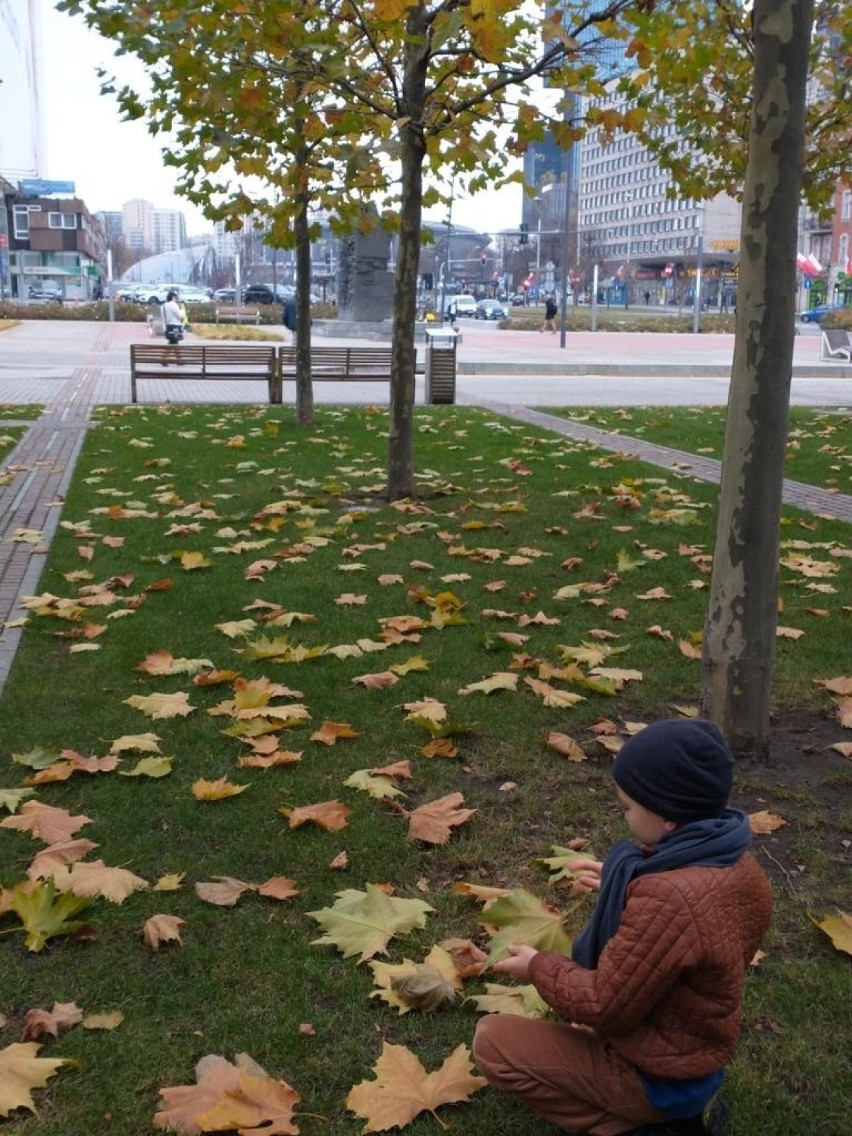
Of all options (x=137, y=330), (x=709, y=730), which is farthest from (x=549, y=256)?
(x=709, y=730)

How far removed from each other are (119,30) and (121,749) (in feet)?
20.1

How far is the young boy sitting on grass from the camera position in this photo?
90.4 inches

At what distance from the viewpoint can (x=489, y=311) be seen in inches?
3022

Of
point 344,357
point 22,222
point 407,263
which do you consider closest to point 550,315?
point 344,357

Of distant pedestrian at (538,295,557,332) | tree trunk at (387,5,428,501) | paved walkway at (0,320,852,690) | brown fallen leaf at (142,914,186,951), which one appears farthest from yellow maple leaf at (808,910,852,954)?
distant pedestrian at (538,295,557,332)

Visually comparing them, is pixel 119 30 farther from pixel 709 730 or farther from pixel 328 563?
pixel 709 730

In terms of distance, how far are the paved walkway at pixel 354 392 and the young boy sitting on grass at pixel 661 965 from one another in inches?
146

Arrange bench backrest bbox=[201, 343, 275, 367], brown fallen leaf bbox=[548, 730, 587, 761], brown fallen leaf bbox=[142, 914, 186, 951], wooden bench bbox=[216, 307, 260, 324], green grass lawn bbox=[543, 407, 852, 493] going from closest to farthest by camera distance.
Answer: brown fallen leaf bbox=[142, 914, 186, 951]
brown fallen leaf bbox=[548, 730, 587, 761]
green grass lawn bbox=[543, 407, 852, 493]
bench backrest bbox=[201, 343, 275, 367]
wooden bench bbox=[216, 307, 260, 324]

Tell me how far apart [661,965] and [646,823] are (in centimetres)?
26

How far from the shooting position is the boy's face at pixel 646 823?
2363mm

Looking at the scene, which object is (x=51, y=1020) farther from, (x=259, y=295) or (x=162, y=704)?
(x=259, y=295)

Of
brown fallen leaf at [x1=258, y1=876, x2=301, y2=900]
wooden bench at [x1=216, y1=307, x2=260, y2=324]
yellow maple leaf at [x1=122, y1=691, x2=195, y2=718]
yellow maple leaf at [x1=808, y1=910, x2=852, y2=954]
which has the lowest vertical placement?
brown fallen leaf at [x1=258, y1=876, x2=301, y2=900]

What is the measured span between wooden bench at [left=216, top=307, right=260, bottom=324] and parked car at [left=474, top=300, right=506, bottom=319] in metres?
24.4

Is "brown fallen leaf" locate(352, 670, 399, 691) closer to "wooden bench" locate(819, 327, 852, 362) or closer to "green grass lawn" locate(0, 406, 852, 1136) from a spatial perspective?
"green grass lawn" locate(0, 406, 852, 1136)
